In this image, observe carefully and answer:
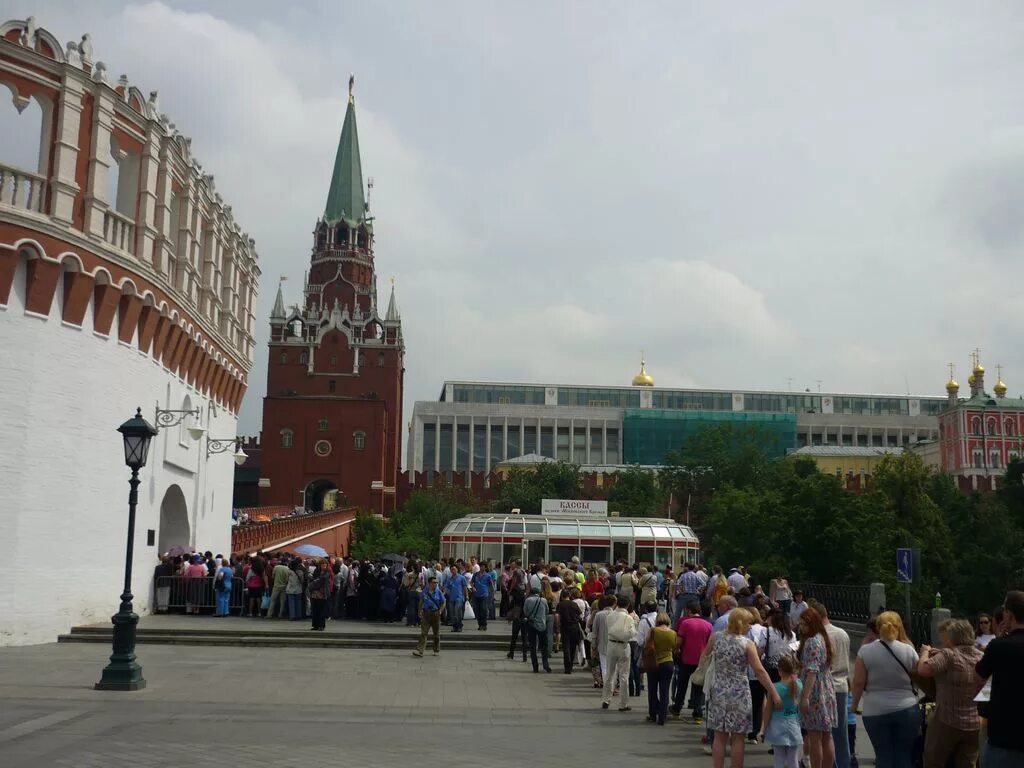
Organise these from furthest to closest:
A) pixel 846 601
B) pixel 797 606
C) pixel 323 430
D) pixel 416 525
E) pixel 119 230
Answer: pixel 323 430 → pixel 416 525 → pixel 846 601 → pixel 119 230 → pixel 797 606

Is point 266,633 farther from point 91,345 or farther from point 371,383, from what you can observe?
point 371,383

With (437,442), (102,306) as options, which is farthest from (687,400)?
(102,306)

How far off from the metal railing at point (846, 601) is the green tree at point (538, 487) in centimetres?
4721

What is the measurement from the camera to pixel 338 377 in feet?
275

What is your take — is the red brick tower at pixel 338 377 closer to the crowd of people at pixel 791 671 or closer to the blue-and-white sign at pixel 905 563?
the crowd of people at pixel 791 671

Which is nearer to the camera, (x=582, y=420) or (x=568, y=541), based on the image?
(x=568, y=541)

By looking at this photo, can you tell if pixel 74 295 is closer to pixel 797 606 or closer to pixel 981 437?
pixel 797 606

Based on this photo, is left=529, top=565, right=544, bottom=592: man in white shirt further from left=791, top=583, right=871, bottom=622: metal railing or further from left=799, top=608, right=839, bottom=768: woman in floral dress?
left=799, top=608, right=839, bottom=768: woman in floral dress

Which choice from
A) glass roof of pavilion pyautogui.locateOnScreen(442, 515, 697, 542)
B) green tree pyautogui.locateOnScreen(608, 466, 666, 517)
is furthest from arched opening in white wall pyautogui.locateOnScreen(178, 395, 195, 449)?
green tree pyautogui.locateOnScreen(608, 466, 666, 517)

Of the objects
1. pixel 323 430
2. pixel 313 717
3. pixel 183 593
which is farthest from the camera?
pixel 323 430

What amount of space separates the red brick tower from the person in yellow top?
67.4 metres

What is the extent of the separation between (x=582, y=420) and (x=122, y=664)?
338 ft

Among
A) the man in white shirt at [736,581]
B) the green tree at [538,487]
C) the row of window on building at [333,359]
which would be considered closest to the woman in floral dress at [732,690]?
the man in white shirt at [736,581]

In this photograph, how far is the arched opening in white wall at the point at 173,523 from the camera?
27703mm
